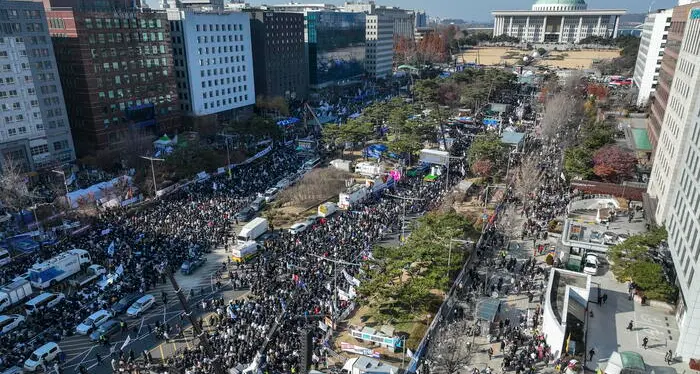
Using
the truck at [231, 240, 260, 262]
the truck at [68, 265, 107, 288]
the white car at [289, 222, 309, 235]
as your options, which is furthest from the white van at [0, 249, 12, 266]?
the white car at [289, 222, 309, 235]

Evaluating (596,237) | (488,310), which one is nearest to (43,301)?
(488,310)

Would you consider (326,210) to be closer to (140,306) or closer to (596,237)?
(140,306)

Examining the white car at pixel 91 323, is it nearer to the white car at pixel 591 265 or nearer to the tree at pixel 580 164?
the white car at pixel 591 265

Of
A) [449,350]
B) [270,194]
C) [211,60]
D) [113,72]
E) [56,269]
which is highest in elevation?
[211,60]

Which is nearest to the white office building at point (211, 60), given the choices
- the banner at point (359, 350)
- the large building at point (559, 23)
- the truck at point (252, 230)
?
the truck at point (252, 230)

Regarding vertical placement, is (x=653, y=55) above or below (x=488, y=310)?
above
